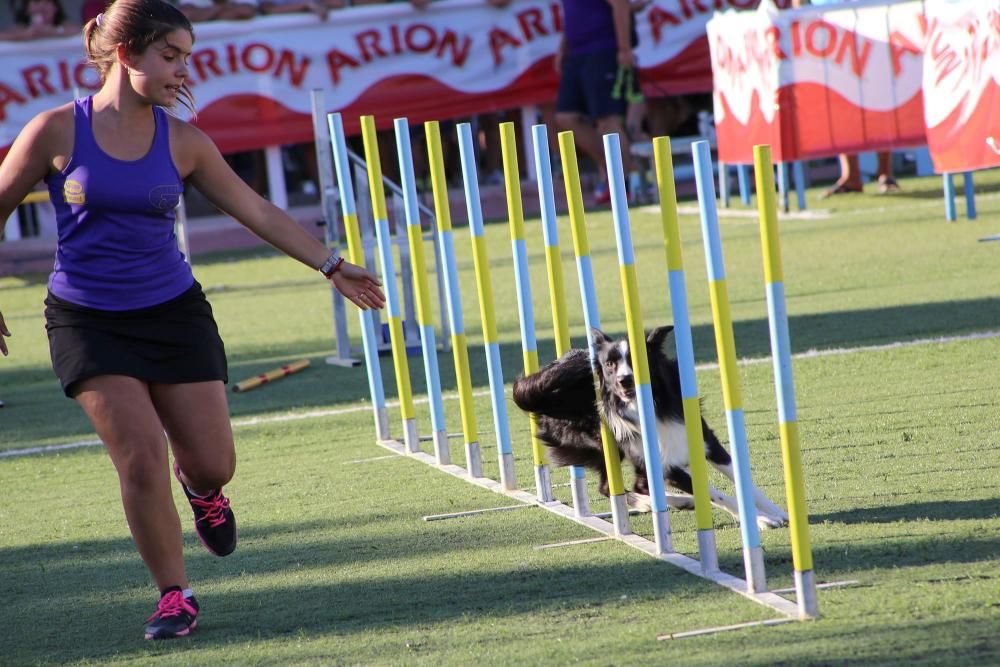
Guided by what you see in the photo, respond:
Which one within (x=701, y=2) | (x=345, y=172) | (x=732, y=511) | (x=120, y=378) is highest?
(x=701, y=2)

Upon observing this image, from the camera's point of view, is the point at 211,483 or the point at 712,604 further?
the point at 211,483

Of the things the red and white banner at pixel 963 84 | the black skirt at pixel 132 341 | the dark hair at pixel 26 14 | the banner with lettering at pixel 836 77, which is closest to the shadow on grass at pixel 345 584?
the black skirt at pixel 132 341

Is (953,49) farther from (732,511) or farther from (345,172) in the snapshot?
(732,511)

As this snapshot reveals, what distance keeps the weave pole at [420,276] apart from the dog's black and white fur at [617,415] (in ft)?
2.99

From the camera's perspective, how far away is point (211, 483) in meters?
4.68

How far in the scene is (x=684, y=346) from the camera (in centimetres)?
429

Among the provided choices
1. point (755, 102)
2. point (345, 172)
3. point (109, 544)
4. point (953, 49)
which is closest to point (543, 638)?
point (109, 544)

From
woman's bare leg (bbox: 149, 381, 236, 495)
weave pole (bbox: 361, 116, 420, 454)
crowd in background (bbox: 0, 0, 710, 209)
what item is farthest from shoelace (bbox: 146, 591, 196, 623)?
crowd in background (bbox: 0, 0, 710, 209)

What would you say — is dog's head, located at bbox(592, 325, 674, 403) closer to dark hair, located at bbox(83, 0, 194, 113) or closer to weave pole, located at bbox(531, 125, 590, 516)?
weave pole, located at bbox(531, 125, 590, 516)

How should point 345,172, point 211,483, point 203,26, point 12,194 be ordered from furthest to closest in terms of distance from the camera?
point 203,26 < point 345,172 < point 211,483 < point 12,194

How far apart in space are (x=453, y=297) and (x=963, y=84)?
696cm

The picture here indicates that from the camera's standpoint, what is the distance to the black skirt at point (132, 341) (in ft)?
14.2

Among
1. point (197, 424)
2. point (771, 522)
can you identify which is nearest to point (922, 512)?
point (771, 522)

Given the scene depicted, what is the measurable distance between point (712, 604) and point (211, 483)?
5.14ft
